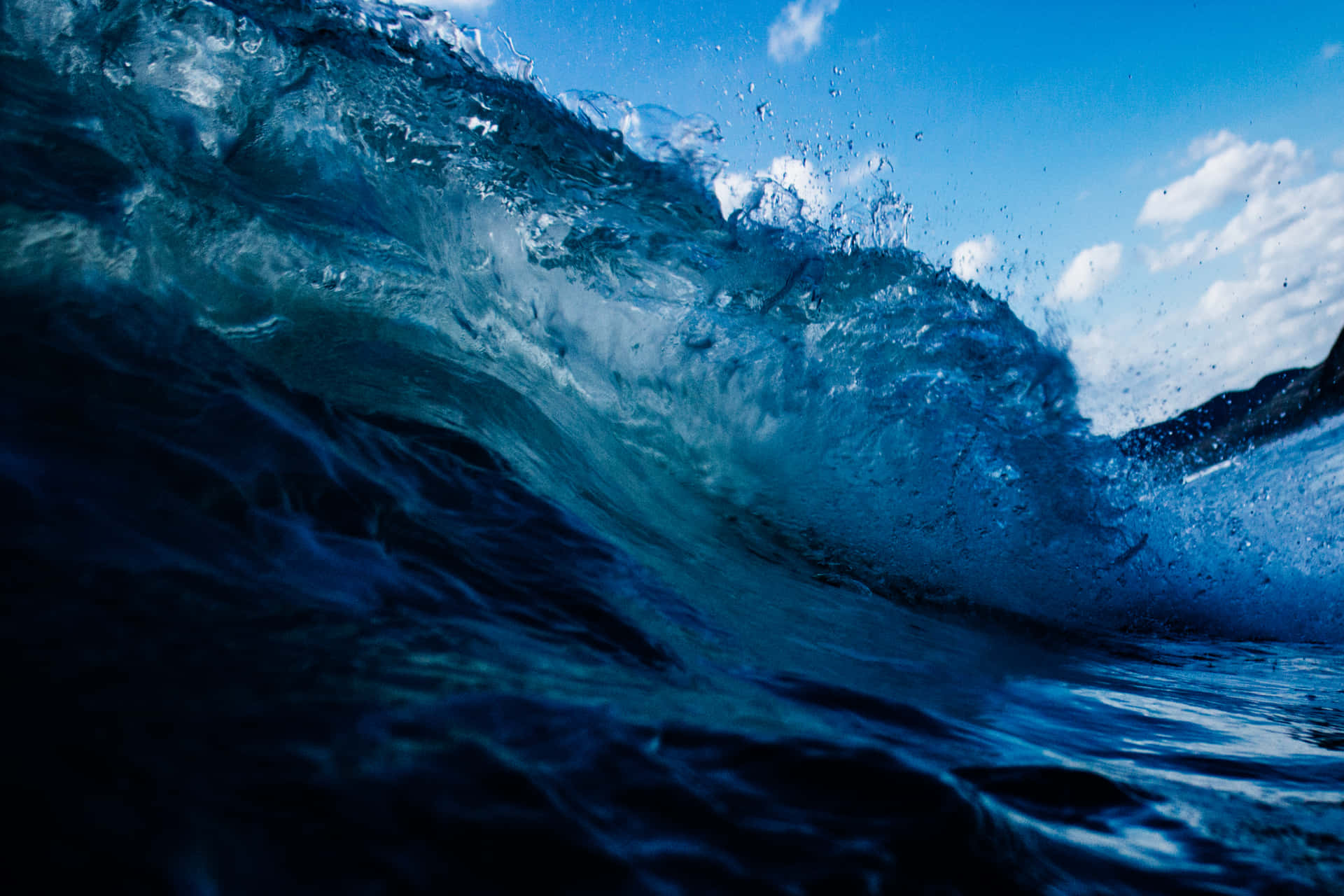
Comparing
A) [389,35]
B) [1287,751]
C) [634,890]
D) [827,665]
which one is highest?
[389,35]

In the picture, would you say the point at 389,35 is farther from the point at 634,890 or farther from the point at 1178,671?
the point at 1178,671

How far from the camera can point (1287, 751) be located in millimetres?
1629

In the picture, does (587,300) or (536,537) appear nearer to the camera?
(536,537)

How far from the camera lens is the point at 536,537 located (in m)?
1.71

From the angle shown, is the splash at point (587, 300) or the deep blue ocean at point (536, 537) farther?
the splash at point (587, 300)

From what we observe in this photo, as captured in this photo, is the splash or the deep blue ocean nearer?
the deep blue ocean

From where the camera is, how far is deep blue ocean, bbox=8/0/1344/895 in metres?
0.64

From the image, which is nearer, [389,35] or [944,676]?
[944,676]

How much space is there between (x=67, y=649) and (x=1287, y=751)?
7.06 feet

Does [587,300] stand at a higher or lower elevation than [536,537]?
higher

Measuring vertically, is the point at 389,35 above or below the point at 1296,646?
above

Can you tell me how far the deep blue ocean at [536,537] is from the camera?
0.64 meters

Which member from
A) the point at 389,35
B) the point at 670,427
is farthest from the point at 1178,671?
the point at 389,35

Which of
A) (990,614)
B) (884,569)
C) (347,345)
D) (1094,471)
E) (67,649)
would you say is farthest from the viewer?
(1094,471)
